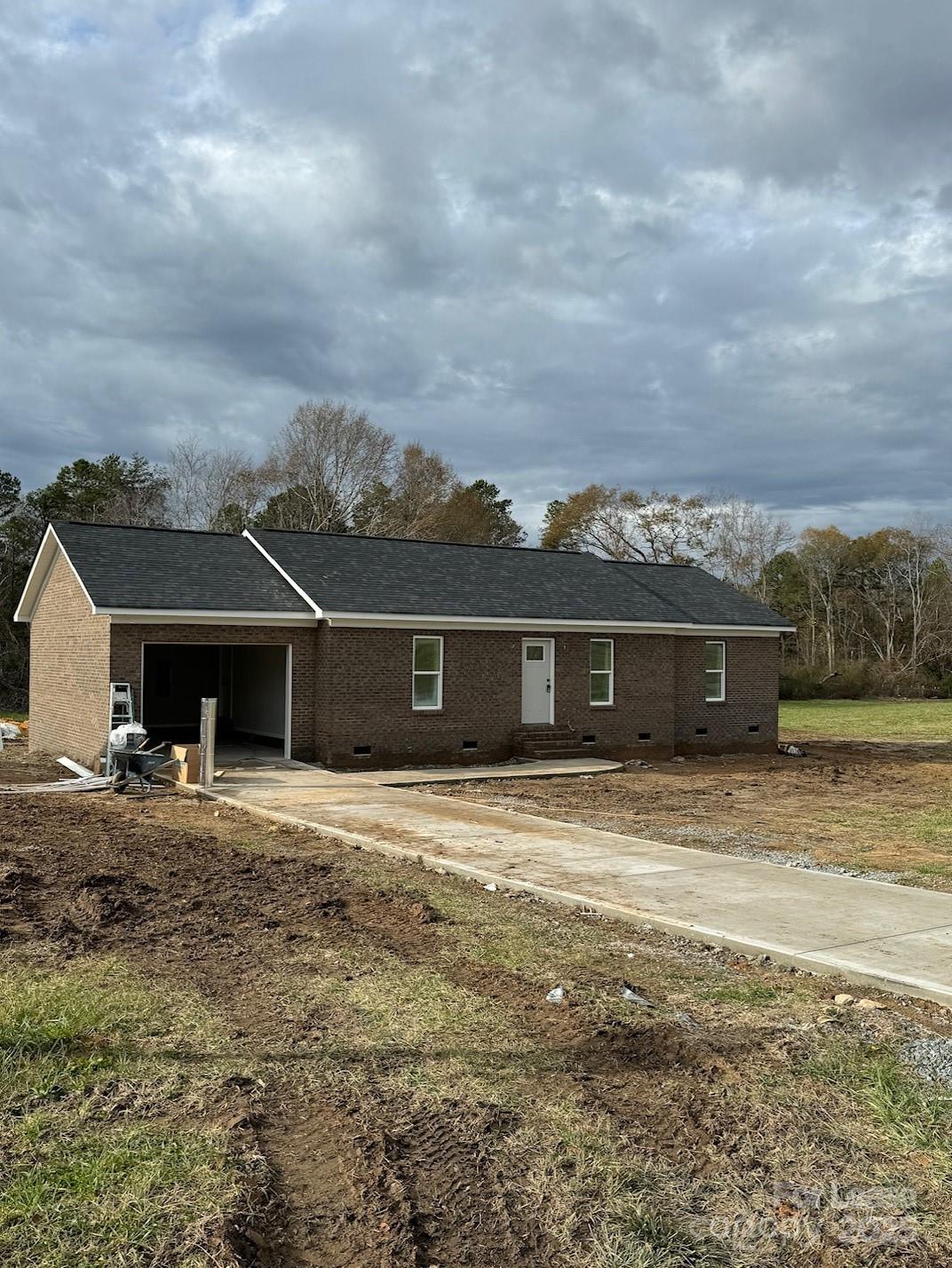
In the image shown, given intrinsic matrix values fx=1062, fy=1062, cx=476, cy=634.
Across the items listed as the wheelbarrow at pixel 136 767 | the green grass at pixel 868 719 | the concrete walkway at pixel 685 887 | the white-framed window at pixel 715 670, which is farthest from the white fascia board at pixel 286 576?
the green grass at pixel 868 719

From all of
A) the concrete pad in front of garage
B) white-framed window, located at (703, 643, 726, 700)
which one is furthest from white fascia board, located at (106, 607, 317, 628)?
white-framed window, located at (703, 643, 726, 700)

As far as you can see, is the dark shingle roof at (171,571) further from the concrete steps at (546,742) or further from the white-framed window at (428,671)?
the concrete steps at (546,742)

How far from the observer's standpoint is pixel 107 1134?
4.46 metres

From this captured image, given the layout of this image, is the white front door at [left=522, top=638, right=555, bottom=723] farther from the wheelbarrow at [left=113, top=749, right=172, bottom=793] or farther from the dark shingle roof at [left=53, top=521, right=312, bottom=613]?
the wheelbarrow at [left=113, top=749, right=172, bottom=793]

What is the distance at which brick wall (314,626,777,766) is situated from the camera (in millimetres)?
20312

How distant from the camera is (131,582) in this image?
19156 mm

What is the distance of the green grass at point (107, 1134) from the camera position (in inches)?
145

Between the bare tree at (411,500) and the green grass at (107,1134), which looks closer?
the green grass at (107,1134)

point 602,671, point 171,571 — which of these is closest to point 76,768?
point 171,571

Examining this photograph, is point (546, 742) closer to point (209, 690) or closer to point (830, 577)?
point (209, 690)

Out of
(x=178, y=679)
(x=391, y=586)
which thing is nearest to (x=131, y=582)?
(x=391, y=586)

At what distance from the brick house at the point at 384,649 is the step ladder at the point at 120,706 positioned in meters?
0.18

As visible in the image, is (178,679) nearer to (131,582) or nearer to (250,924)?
(131,582)

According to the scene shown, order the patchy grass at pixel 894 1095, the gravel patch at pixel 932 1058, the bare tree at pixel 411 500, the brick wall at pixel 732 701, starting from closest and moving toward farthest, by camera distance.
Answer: the patchy grass at pixel 894 1095
the gravel patch at pixel 932 1058
the brick wall at pixel 732 701
the bare tree at pixel 411 500
